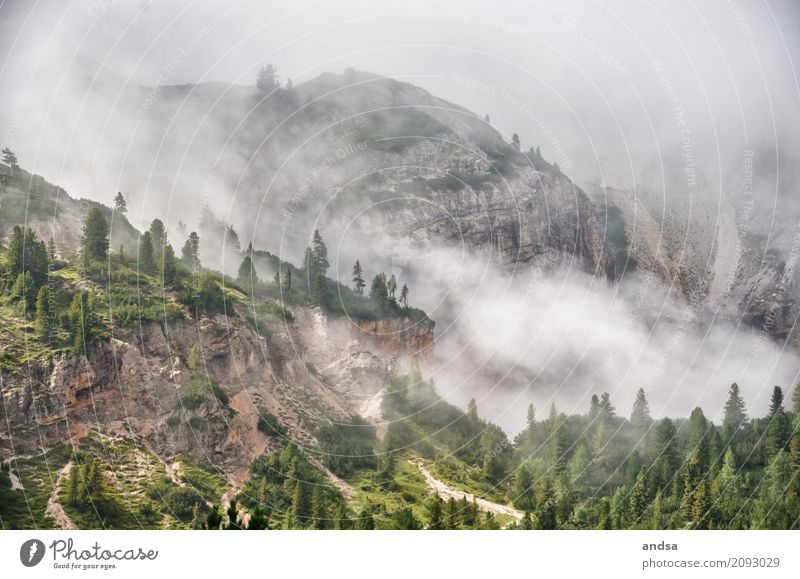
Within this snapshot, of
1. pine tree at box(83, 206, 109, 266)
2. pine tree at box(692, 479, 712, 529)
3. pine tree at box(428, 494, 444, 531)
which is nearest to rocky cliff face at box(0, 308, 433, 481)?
pine tree at box(83, 206, 109, 266)

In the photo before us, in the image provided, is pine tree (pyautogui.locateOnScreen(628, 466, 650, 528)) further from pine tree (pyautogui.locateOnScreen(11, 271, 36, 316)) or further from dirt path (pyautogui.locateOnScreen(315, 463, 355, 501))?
pine tree (pyautogui.locateOnScreen(11, 271, 36, 316))

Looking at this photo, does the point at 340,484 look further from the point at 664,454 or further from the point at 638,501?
the point at 664,454

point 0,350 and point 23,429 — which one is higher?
point 0,350

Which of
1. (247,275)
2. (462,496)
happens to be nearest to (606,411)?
(462,496)

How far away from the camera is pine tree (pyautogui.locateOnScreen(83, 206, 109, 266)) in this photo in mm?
137750

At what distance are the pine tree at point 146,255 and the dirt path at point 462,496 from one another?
52979 millimetres

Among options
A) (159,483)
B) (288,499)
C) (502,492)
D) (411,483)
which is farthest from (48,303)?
(502,492)

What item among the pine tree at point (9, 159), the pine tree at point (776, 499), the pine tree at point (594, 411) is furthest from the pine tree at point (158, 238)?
the pine tree at point (776, 499)

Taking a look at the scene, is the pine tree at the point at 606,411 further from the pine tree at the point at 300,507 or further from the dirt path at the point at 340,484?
the pine tree at the point at 300,507

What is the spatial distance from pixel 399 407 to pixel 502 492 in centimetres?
3023

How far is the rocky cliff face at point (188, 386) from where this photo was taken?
117 metres

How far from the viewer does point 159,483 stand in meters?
115
